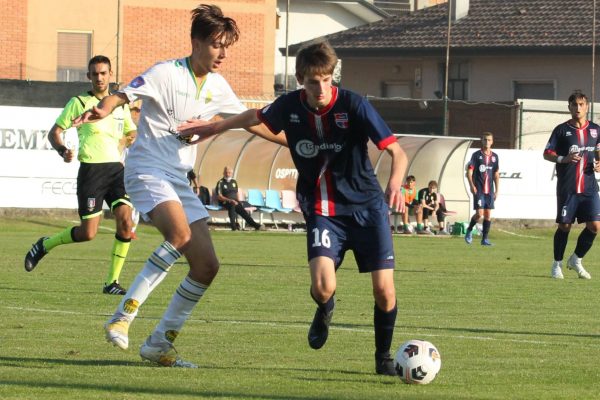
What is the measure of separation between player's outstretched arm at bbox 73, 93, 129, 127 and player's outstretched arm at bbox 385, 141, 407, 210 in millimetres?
1681

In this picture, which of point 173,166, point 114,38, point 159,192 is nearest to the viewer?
point 159,192

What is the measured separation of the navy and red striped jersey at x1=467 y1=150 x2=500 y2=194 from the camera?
27.2 meters

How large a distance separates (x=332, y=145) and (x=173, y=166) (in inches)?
49.4

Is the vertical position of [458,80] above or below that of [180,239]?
above

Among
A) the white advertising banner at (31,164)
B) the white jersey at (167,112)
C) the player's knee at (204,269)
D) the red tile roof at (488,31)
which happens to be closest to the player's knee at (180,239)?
the player's knee at (204,269)

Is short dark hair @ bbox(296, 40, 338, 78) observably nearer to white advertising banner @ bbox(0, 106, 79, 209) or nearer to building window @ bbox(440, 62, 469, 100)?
white advertising banner @ bbox(0, 106, 79, 209)

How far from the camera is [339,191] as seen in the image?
777 centimetres

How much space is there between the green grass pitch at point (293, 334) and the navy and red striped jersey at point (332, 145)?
1.02 metres

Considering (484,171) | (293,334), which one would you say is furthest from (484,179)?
(293,334)

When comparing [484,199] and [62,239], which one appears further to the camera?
[484,199]

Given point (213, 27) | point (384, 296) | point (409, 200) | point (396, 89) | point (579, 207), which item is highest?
point (396, 89)

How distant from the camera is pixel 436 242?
91.9 feet

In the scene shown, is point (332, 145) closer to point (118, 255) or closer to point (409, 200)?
point (118, 255)

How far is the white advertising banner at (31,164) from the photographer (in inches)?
1131
